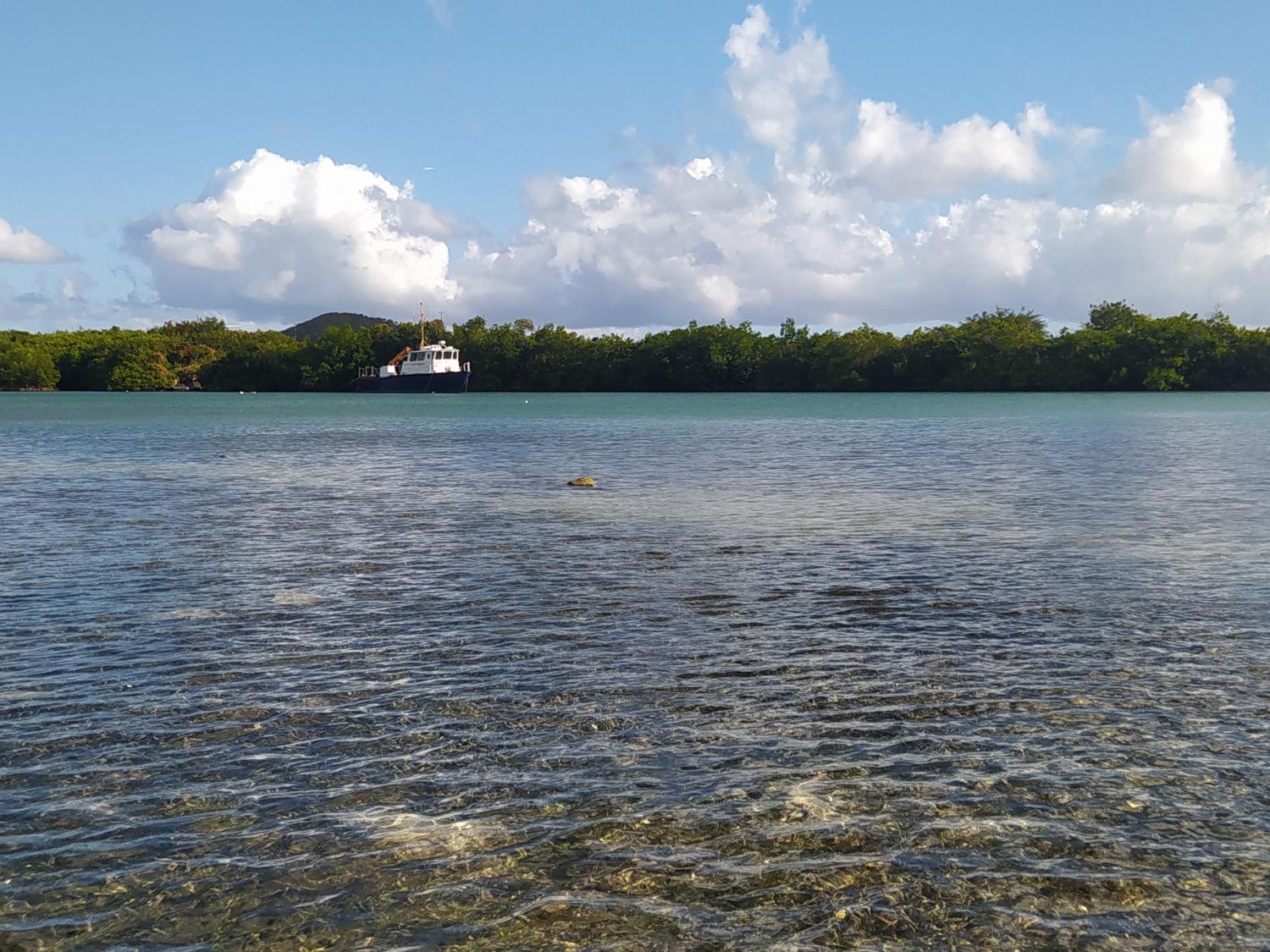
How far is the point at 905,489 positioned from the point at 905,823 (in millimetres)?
28684

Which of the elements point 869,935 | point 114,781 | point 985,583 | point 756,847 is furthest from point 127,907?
point 985,583

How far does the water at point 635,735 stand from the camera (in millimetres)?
7730

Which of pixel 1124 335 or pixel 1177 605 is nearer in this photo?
pixel 1177 605

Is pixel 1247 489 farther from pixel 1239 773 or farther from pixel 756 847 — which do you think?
pixel 756 847

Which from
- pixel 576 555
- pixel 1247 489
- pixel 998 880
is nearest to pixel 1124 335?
pixel 1247 489

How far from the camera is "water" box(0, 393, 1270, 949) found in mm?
7730

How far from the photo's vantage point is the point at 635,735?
11.1 metres

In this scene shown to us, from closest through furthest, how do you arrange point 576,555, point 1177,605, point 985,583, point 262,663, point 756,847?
1. point 756,847
2. point 262,663
3. point 1177,605
4. point 985,583
5. point 576,555

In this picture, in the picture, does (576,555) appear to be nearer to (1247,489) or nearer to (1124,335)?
(1247,489)

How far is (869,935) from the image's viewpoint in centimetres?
731

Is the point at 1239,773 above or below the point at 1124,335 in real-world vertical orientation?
below

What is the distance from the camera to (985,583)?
765 inches

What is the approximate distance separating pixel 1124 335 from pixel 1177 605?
641 ft

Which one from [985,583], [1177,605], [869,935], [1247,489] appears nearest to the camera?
[869,935]
